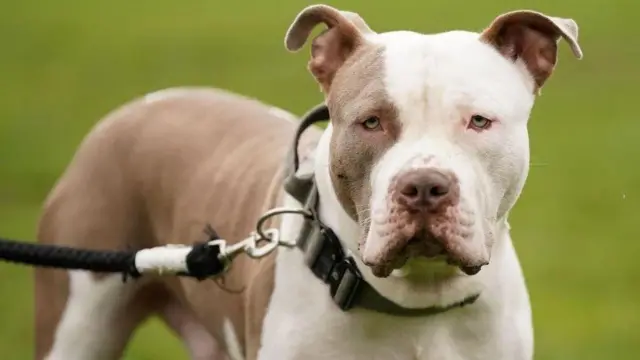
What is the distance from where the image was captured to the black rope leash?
175 inches

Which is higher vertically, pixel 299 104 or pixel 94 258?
pixel 94 258

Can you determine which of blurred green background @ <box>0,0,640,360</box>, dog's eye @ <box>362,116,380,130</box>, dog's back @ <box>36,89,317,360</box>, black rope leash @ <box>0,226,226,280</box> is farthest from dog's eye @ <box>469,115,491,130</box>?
dog's back @ <box>36,89,317,360</box>

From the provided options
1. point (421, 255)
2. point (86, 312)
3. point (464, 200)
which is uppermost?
point (464, 200)

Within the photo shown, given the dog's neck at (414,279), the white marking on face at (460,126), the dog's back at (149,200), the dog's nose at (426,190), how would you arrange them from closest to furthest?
the dog's nose at (426,190)
the white marking on face at (460,126)
the dog's neck at (414,279)
the dog's back at (149,200)

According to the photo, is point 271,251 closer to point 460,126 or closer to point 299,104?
point 460,126

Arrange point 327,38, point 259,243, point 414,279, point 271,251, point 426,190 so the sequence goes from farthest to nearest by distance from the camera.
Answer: point 259,243 < point 271,251 < point 327,38 < point 414,279 < point 426,190

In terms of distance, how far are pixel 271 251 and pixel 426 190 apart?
0.86m

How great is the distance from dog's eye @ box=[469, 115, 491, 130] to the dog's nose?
247mm

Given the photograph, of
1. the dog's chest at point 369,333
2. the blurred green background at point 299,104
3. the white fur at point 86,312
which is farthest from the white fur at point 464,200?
the white fur at point 86,312

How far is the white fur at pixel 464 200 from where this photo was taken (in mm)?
3721

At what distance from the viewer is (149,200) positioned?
5207 millimetres

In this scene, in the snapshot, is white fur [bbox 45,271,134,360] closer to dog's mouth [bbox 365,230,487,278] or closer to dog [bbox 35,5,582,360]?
dog [bbox 35,5,582,360]

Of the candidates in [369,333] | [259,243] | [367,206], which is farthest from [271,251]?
[367,206]

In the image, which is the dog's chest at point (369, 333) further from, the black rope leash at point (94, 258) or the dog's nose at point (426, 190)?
the dog's nose at point (426, 190)
